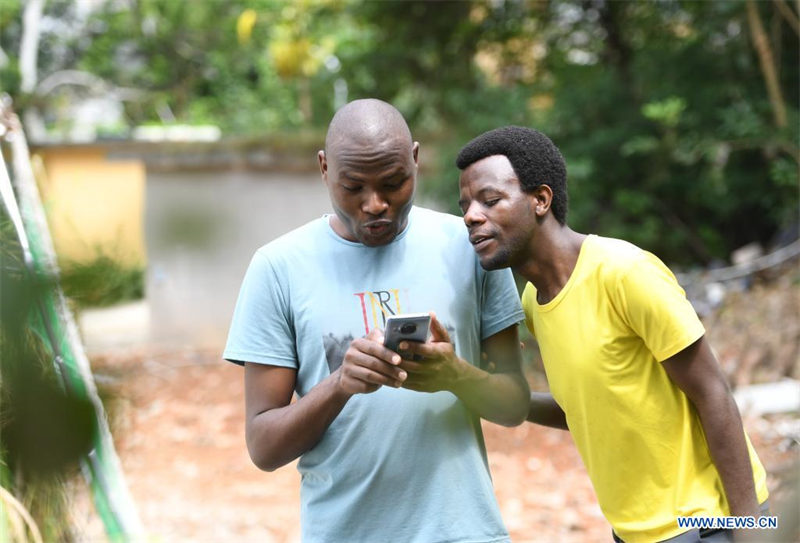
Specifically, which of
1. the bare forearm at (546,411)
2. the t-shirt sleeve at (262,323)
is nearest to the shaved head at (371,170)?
the t-shirt sleeve at (262,323)

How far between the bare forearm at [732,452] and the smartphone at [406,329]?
0.63 metres

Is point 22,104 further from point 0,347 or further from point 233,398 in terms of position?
point 0,347

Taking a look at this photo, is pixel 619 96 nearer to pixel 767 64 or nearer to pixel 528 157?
pixel 767 64

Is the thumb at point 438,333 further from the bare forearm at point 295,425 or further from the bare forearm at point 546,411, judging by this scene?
the bare forearm at point 546,411

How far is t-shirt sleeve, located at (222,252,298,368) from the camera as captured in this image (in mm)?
1960

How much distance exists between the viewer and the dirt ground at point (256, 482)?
5.36 meters

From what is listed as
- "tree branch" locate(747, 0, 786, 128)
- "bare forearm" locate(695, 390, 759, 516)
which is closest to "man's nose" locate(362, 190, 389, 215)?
"bare forearm" locate(695, 390, 759, 516)

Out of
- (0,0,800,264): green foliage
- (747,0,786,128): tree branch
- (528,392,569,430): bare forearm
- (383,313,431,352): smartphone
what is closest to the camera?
(383,313,431,352): smartphone

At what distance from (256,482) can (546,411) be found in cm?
Answer: 450

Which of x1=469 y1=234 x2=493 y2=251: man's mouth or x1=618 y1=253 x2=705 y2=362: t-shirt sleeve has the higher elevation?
x1=469 y1=234 x2=493 y2=251: man's mouth

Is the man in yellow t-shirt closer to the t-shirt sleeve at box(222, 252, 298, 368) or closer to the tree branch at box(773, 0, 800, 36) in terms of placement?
the t-shirt sleeve at box(222, 252, 298, 368)

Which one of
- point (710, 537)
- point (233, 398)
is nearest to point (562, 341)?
point (710, 537)

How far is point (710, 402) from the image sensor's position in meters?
1.88

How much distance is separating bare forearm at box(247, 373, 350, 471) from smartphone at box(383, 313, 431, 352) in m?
0.16
